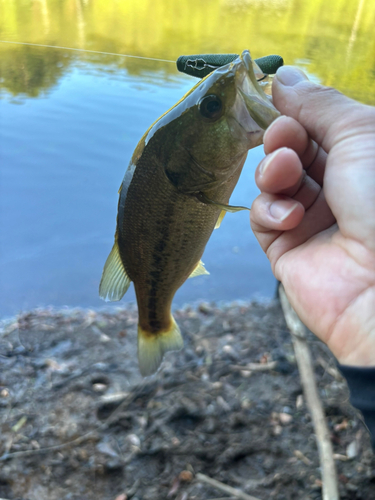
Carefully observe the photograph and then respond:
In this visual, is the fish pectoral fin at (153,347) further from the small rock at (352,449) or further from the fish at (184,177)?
the small rock at (352,449)

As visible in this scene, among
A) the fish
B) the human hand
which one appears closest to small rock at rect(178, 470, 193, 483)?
the fish

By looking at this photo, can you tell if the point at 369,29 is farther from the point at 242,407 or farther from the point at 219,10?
the point at 242,407

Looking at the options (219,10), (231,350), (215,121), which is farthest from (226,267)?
(219,10)

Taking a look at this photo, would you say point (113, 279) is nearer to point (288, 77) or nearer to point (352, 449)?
point (288, 77)

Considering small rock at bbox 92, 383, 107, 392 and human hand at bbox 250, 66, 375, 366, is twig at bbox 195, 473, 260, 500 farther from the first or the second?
human hand at bbox 250, 66, 375, 366

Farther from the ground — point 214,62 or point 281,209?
point 214,62

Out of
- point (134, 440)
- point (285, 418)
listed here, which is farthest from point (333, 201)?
point (134, 440)
